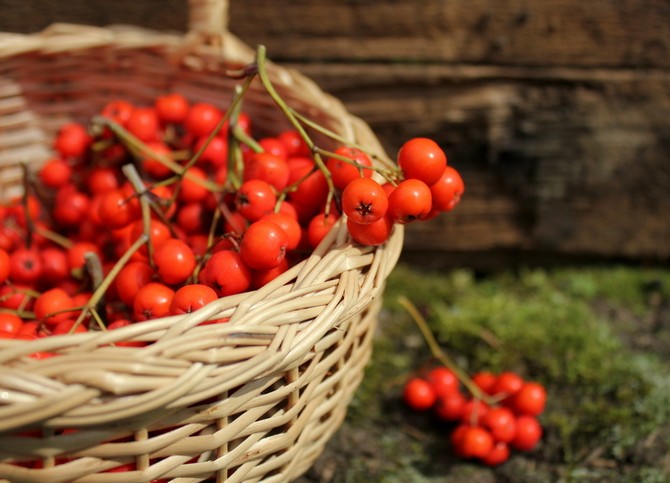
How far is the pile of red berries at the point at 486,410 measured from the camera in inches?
67.0

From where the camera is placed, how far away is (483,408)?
1.78 metres

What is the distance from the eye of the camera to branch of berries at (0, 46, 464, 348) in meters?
1.31

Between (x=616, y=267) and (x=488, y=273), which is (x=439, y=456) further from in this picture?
(x=616, y=267)

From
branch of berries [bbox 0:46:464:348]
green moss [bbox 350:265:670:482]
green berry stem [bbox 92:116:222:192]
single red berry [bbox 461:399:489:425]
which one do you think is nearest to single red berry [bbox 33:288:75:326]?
branch of berries [bbox 0:46:464:348]

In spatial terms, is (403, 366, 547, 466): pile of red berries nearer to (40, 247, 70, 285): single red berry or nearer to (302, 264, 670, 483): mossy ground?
(302, 264, 670, 483): mossy ground

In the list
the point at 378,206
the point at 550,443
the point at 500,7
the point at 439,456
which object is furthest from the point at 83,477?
the point at 500,7

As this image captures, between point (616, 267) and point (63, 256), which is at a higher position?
point (63, 256)

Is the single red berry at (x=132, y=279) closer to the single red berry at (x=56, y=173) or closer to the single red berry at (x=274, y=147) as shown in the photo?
the single red berry at (x=274, y=147)

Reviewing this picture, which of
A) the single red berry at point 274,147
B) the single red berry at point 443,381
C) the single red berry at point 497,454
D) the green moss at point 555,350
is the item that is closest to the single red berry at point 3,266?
the single red berry at point 274,147

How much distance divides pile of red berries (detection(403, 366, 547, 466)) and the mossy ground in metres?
0.06

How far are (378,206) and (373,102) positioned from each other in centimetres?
114

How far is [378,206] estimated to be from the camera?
1234mm

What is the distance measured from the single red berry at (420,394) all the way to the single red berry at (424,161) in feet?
2.40

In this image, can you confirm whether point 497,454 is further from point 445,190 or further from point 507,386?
point 445,190
